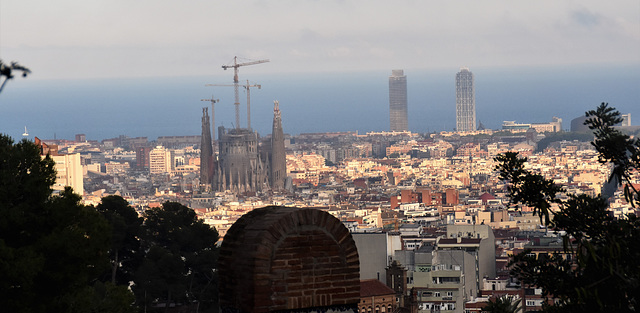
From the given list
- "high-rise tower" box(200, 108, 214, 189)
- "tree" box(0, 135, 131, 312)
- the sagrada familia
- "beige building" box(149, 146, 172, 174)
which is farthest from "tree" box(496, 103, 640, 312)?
"beige building" box(149, 146, 172, 174)

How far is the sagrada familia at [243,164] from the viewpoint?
5453 inches

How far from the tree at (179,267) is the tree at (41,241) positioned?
967 cm

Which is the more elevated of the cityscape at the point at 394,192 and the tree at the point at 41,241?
the tree at the point at 41,241

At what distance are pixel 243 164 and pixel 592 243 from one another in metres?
133

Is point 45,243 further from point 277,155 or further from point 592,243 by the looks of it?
point 277,155

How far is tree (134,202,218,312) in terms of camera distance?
926 inches

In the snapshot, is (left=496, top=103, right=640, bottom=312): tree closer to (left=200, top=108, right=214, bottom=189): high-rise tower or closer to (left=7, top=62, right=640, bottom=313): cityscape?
(left=7, top=62, right=640, bottom=313): cityscape

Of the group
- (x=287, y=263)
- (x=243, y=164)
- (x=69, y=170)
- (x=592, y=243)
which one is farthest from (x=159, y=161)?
(x=287, y=263)

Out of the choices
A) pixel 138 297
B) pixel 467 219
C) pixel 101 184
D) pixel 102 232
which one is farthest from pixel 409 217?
pixel 102 232

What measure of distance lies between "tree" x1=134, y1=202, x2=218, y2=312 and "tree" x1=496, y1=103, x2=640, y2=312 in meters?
14.0

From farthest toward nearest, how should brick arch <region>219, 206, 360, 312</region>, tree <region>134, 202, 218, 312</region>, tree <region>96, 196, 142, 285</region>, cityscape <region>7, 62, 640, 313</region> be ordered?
cityscape <region>7, 62, 640, 313</region> → tree <region>96, 196, 142, 285</region> → tree <region>134, 202, 218, 312</region> → brick arch <region>219, 206, 360, 312</region>

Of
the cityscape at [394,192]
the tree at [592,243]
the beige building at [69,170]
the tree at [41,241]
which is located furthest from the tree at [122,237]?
the beige building at [69,170]

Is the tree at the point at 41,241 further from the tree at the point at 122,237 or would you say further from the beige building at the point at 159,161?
the beige building at the point at 159,161

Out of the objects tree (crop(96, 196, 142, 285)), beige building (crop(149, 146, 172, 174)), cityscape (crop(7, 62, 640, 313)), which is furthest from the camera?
beige building (crop(149, 146, 172, 174))
